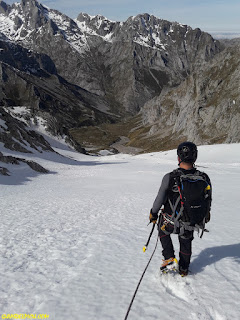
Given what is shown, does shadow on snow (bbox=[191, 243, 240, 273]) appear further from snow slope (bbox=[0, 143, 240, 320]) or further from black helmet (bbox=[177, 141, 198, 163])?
black helmet (bbox=[177, 141, 198, 163])

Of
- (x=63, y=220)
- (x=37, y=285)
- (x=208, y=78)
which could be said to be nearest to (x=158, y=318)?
(x=37, y=285)

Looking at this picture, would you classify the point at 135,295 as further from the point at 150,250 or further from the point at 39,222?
the point at 39,222

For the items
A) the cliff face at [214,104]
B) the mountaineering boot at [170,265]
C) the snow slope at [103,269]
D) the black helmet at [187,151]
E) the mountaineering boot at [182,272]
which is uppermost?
the cliff face at [214,104]

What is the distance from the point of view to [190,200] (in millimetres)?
5969

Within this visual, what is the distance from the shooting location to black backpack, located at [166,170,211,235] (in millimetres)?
5949

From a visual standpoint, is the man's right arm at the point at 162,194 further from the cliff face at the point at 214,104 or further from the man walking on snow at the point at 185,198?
the cliff face at the point at 214,104

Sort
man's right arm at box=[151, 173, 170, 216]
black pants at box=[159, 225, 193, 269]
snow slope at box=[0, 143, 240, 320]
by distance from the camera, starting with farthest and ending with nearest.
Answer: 1. black pants at box=[159, 225, 193, 269]
2. man's right arm at box=[151, 173, 170, 216]
3. snow slope at box=[0, 143, 240, 320]

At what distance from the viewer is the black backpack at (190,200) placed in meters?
5.95

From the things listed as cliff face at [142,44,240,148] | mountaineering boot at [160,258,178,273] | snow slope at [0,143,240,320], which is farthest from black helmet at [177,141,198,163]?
cliff face at [142,44,240,148]

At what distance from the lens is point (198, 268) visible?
7.12 m

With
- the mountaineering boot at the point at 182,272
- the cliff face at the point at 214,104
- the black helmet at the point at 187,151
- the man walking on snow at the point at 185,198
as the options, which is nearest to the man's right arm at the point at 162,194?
the man walking on snow at the point at 185,198

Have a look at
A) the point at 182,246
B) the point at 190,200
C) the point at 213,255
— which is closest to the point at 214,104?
the point at 213,255

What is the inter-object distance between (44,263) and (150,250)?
333 cm

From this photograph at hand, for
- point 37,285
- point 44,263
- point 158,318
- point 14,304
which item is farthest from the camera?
point 44,263
